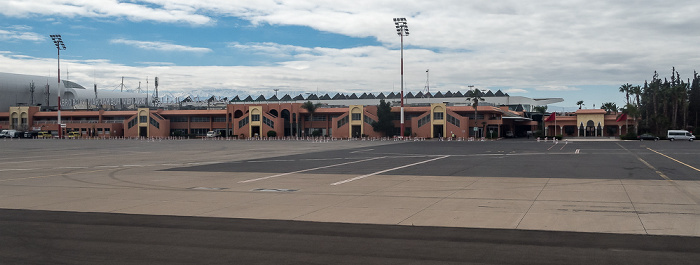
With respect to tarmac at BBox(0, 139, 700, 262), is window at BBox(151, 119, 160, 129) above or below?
above

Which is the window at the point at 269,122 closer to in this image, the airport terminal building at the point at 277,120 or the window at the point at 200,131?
the airport terminal building at the point at 277,120

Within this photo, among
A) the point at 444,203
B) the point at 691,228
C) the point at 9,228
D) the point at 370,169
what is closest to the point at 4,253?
the point at 9,228

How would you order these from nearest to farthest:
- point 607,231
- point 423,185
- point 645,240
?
point 645,240 → point 607,231 → point 423,185

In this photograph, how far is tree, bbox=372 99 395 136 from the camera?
10506cm

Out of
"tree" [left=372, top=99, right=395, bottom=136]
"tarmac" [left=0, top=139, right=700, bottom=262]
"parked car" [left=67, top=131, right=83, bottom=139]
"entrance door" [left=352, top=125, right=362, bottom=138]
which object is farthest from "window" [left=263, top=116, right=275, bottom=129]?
"tarmac" [left=0, top=139, right=700, bottom=262]

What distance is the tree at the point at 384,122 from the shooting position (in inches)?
4136

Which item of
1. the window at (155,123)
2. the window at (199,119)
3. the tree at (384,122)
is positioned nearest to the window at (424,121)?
the tree at (384,122)

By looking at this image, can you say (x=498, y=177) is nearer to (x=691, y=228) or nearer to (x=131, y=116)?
(x=691, y=228)

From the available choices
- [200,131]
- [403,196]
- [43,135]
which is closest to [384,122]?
[200,131]

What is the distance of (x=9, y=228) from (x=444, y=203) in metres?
10.7

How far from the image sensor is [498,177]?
2378 centimetres

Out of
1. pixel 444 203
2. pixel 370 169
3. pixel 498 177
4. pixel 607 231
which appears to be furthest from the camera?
pixel 370 169

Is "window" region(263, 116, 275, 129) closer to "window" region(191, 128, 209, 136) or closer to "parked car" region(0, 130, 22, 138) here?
"window" region(191, 128, 209, 136)

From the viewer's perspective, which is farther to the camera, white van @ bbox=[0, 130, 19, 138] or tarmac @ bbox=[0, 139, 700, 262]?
white van @ bbox=[0, 130, 19, 138]
